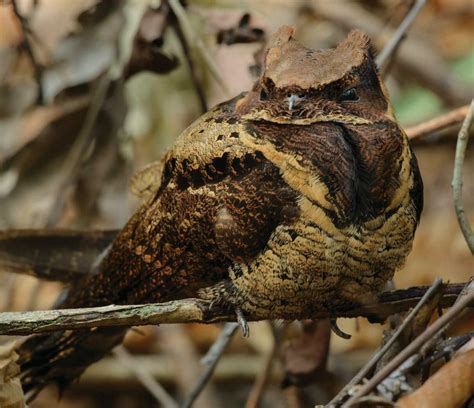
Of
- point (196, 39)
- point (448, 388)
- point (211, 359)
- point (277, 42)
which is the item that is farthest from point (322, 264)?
point (196, 39)

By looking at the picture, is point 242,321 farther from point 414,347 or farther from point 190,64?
point 190,64

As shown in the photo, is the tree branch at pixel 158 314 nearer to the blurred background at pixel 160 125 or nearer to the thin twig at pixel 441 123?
the blurred background at pixel 160 125

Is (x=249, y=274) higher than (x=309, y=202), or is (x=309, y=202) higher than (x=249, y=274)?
(x=309, y=202)

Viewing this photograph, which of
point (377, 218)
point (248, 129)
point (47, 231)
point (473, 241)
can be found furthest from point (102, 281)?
point (473, 241)

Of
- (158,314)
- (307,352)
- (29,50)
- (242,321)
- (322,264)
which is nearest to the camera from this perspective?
(158,314)

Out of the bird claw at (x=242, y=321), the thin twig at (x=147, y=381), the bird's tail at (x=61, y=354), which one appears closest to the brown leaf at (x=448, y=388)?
the bird claw at (x=242, y=321)

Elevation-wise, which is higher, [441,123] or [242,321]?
[441,123]

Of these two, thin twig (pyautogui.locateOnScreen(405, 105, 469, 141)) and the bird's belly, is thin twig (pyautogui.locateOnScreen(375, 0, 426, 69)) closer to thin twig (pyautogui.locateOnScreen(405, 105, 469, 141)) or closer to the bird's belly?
thin twig (pyautogui.locateOnScreen(405, 105, 469, 141))

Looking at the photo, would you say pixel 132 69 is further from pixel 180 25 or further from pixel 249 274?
pixel 249 274
